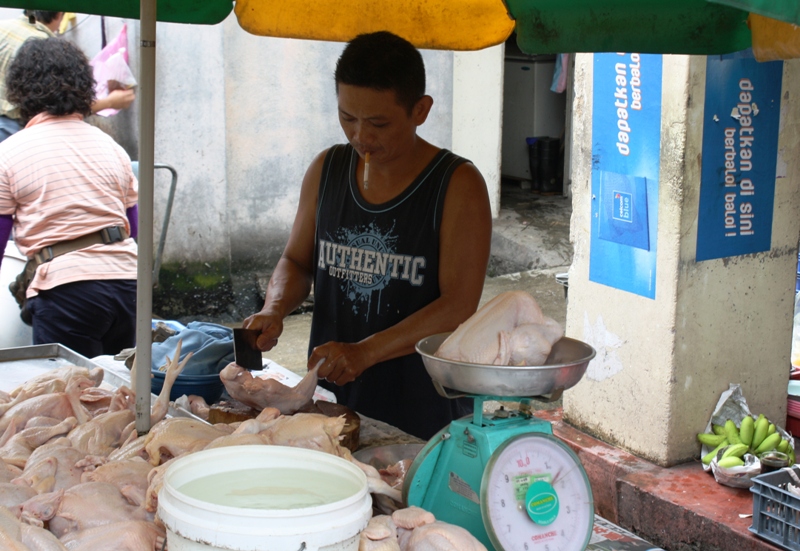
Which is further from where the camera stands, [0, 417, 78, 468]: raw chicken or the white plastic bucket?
[0, 417, 78, 468]: raw chicken

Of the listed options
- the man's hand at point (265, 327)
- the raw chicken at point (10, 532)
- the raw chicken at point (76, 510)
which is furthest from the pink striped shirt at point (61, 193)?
A: the raw chicken at point (10, 532)

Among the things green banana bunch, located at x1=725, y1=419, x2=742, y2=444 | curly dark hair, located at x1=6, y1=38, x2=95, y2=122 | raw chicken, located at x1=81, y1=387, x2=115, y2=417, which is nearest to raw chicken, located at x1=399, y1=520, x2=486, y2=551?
raw chicken, located at x1=81, y1=387, x2=115, y2=417

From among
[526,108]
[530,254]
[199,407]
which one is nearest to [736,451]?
[199,407]

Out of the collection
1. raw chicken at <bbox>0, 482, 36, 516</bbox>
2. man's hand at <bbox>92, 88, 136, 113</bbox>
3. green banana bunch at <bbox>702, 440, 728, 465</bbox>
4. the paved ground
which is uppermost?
man's hand at <bbox>92, 88, 136, 113</bbox>

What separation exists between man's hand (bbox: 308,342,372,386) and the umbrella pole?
549mm

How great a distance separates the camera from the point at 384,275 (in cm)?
312

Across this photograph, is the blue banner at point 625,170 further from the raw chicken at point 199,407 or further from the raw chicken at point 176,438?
the raw chicken at point 176,438

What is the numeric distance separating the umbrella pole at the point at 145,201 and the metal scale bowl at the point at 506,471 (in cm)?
84

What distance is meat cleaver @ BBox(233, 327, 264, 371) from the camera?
110 inches

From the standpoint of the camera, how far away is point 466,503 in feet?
5.76

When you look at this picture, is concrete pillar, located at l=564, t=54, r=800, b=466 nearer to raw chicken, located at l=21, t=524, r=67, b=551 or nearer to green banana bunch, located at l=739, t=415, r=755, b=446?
green banana bunch, located at l=739, t=415, r=755, b=446

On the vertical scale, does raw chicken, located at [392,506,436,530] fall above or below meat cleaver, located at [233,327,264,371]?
below

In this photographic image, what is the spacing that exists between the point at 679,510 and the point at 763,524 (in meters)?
0.43

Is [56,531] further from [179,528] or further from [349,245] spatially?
[349,245]
